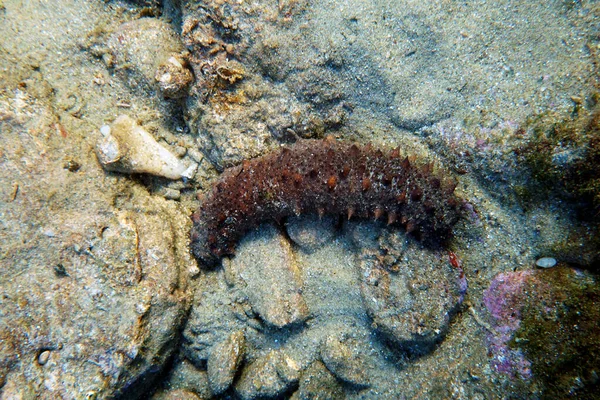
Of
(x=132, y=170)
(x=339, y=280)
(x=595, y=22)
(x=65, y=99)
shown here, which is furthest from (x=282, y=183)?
(x=595, y=22)

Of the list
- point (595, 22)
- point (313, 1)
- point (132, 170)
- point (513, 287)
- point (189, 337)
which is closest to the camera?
point (595, 22)

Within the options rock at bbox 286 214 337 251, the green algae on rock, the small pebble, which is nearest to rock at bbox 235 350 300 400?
rock at bbox 286 214 337 251

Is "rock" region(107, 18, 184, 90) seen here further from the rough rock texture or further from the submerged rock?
the submerged rock

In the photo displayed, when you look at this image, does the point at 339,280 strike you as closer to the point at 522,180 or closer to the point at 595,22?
the point at 522,180

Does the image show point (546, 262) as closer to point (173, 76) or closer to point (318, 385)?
point (318, 385)

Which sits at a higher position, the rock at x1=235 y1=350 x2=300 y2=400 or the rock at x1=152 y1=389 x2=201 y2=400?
the rock at x1=235 y1=350 x2=300 y2=400

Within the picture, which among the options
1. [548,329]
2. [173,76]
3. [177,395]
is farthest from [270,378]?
[173,76]
